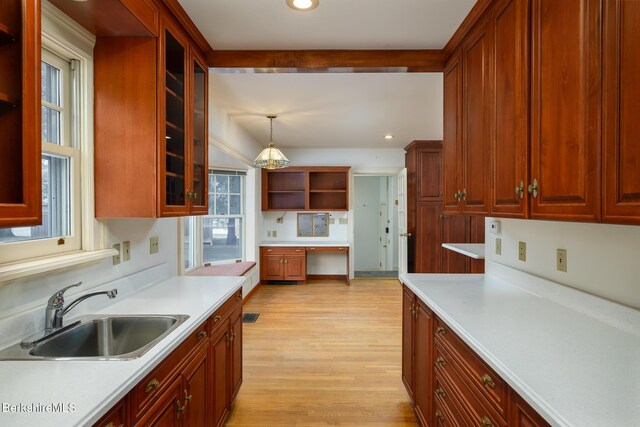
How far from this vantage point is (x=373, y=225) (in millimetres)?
7152

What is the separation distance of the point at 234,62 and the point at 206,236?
2.64 metres

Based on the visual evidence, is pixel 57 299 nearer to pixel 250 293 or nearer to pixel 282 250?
pixel 250 293

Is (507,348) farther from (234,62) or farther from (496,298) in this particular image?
(234,62)

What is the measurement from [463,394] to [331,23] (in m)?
2.06

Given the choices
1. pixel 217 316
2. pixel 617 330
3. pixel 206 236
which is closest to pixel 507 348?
pixel 617 330

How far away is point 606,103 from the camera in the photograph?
99cm

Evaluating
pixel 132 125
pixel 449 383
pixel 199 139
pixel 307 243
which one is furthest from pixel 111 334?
pixel 307 243

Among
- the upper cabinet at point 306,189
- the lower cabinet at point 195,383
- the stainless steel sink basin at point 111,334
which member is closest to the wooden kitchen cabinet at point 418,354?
the lower cabinet at point 195,383

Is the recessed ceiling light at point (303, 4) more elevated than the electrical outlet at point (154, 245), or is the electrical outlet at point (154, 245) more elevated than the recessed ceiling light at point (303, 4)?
the recessed ceiling light at point (303, 4)

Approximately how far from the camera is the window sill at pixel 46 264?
1174mm

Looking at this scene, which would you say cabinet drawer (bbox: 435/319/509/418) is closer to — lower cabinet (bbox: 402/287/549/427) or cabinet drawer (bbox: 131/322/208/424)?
lower cabinet (bbox: 402/287/549/427)

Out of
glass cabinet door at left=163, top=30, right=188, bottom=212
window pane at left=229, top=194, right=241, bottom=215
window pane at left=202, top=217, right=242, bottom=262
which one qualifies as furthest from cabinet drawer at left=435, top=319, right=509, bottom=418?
window pane at left=229, top=194, right=241, bottom=215

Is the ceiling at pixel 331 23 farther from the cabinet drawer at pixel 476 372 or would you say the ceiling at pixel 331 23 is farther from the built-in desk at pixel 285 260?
the built-in desk at pixel 285 260

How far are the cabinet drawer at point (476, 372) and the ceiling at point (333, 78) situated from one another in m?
1.73
